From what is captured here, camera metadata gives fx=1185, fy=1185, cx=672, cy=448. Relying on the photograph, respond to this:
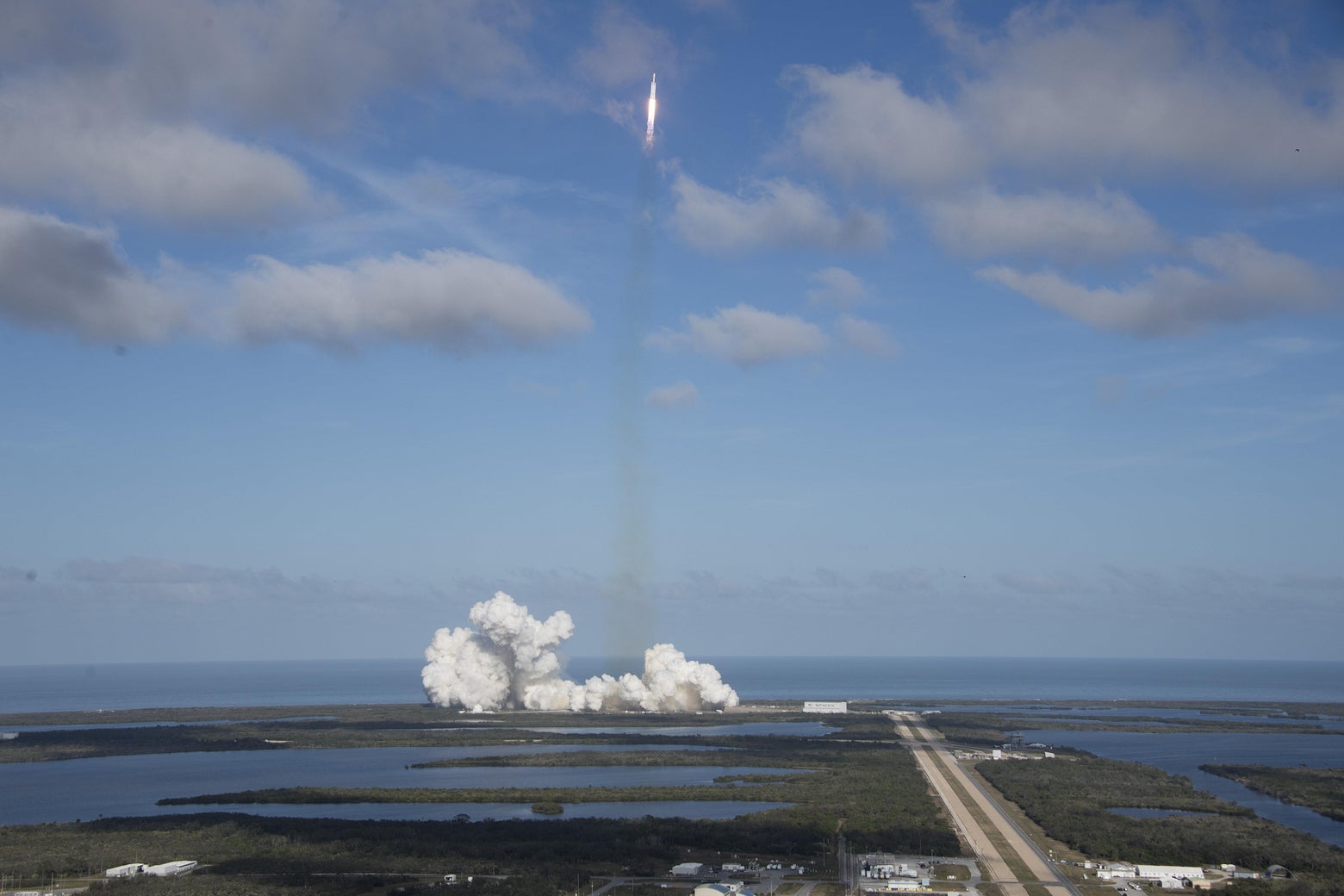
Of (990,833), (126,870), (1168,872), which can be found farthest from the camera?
(990,833)

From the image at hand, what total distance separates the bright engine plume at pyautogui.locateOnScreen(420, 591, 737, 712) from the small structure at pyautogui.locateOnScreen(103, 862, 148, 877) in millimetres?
90541

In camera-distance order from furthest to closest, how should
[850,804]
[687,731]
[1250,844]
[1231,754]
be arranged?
1. [687,731]
2. [1231,754]
3. [850,804]
4. [1250,844]

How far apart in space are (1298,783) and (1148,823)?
3053 cm

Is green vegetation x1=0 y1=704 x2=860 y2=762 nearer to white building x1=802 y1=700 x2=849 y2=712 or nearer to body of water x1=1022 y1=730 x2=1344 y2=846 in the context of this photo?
white building x1=802 y1=700 x2=849 y2=712

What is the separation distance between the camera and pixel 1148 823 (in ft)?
238

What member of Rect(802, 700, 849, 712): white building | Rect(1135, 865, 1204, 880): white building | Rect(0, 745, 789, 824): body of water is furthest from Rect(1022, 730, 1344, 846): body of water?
Rect(0, 745, 789, 824): body of water

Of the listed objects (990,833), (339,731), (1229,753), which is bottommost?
(990,833)

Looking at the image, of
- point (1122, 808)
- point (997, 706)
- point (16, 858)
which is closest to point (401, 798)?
point (16, 858)

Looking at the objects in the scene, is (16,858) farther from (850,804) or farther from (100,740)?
(100,740)

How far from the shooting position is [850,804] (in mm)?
78750

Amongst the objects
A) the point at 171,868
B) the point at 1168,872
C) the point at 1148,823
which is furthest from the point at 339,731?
the point at 1168,872

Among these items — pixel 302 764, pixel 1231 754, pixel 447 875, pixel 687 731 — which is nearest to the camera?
pixel 447 875

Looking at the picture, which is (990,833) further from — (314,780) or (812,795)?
(314,780)

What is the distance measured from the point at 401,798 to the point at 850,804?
3138 cm
